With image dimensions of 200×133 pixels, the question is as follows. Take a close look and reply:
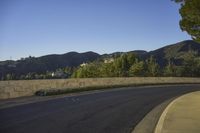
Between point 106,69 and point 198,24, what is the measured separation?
76280mm

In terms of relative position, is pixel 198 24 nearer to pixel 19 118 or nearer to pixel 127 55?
pixel 19 118

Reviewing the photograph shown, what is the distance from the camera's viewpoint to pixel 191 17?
25219mm

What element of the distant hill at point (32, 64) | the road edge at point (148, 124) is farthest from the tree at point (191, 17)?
the distant hill at point (32, 64)

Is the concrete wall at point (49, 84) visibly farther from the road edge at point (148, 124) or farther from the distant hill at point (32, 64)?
the distant hill at point (32, 64)

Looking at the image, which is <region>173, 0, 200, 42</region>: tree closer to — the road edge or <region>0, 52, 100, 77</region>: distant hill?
the road edge

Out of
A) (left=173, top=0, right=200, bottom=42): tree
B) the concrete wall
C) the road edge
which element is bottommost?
the road edge

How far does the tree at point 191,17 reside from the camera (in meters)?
24.2

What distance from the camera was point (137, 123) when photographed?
13.9 metres

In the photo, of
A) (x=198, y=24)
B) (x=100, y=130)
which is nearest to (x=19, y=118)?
(x=100, y=130)

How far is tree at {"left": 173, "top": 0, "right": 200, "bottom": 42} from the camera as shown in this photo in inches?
954

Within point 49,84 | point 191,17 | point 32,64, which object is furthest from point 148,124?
point 32,64

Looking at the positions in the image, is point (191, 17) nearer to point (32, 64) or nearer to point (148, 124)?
point (148, 124)

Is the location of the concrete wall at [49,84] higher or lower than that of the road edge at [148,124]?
higher

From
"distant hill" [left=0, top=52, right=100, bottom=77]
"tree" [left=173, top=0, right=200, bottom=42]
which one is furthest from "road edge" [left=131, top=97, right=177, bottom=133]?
"distant hill" [left=0, top=52, right=100, bottom=77]
